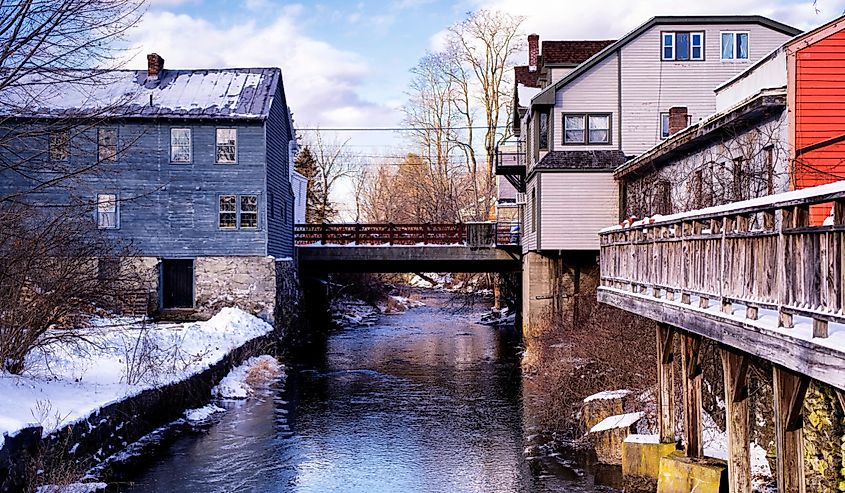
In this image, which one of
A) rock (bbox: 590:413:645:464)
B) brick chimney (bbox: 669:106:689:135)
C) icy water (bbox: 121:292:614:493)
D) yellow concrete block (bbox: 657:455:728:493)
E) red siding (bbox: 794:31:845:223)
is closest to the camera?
yellow concrete block (bbox: 657:455:728:493)

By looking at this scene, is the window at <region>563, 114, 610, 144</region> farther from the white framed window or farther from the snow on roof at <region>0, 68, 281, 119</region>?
the snow on roof at <region>0, 68, 281, 119</region>

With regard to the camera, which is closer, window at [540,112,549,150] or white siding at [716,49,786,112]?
white siding at [716,49,786,112]

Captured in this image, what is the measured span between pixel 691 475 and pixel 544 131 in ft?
61.2

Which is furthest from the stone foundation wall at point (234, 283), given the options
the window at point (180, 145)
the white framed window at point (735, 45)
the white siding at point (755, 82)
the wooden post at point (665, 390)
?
the wooden post at point (665, 390)

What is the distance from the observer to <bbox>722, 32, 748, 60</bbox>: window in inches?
1093

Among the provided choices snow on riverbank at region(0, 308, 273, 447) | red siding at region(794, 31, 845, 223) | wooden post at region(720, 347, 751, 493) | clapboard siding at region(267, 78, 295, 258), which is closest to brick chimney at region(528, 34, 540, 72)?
clapboard siding at region(267, 78, 295, 258)

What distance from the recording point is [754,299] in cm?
779

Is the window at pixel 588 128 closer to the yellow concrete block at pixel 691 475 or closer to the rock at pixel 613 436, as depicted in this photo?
the rock at pixel 613 436

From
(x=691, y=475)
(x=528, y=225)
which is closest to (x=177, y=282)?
(x=528, y=225)

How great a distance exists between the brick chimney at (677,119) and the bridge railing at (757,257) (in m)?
13.7

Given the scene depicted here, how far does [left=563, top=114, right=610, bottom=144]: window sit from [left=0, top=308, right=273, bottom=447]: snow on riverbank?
513 inches

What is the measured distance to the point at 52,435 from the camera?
39.8 feet

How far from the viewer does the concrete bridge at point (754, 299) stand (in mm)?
6188

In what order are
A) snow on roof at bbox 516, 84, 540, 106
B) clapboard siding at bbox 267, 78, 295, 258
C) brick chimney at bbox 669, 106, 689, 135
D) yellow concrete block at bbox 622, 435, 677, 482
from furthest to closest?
snow on roof at bbox 516, 84, 540, 106 → clapboard siding at bbox 267, 78, 295, 258 → brick chimney at bbox 669, 106, 689, 135 → yellow concrete block at bbox 622, 435, 677, 482
